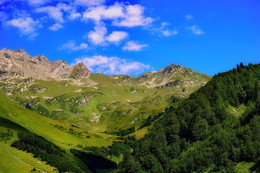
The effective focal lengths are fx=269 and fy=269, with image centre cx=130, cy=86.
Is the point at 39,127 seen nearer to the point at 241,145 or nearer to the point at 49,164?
the point at 49,164

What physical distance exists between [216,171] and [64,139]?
4657 inches

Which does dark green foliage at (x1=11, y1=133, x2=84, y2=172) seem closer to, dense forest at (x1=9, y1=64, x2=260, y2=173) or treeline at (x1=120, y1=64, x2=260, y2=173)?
dense forest at (x1=9, y1=64, x2=260, y2=173)

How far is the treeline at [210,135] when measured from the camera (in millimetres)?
95250

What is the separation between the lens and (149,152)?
5017 inches

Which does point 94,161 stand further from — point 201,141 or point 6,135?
point 201,141

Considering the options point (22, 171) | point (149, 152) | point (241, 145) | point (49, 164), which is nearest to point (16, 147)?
point (49, 164)

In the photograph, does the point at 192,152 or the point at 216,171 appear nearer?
the point at 216,171

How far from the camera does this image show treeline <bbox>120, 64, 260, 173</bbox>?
95.2 meters

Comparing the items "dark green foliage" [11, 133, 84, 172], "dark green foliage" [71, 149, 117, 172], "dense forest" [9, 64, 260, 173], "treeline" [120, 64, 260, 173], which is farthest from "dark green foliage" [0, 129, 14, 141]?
"dark green foliage" [71, 149, 117, 172]

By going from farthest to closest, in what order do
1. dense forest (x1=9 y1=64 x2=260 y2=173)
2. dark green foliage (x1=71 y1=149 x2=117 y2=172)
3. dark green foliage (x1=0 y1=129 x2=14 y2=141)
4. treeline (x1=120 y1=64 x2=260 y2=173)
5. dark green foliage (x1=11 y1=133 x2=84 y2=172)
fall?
1. dark green foliage (x1=71 y1=149 x2=117 y2=172)
2. dark green foliage (x1=0 y1=129 x2=14 y2=141)
3. dark green foliage (x1=11 y1=133 x2=84 y2=172)
4. dense forest (x1=9 y1=64 x2=260 y2=173)
5. treeline (x1=120 y1=64 x2=260 y2=173)

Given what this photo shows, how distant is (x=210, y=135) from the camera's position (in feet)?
393

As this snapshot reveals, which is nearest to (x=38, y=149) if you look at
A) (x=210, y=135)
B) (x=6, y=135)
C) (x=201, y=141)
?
(x=6, y=135)

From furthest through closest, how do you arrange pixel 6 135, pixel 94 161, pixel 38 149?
pixel 94 161 < pixel 38 149 < pixel 6 135

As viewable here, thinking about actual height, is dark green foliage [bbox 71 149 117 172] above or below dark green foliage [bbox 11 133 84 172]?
below
